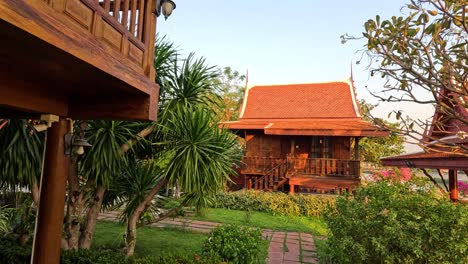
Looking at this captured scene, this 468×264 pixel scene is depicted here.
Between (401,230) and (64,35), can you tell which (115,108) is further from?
(401,230)

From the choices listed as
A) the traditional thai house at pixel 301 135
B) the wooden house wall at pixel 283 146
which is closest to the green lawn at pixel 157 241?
the traditional thai house at pixel 301 135

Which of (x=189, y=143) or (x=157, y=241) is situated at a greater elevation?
(x=189, y=143)

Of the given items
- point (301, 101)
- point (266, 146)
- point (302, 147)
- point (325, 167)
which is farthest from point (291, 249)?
point (301, 101)

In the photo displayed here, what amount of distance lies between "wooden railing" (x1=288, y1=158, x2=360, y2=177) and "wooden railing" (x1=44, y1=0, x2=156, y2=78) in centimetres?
1116

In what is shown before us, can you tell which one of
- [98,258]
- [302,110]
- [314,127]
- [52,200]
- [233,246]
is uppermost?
[302,110]

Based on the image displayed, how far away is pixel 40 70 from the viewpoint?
7.59 ft

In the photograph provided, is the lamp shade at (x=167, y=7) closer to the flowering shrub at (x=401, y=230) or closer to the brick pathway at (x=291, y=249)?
the flowering shrub at (x=401, y=230)

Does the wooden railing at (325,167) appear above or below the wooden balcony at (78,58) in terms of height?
below

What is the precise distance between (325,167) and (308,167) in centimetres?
78

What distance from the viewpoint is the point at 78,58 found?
1.82 metres

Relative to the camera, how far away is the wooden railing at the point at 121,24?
187cm

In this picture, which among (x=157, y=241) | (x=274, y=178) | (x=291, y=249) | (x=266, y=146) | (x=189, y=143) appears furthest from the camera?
(x=266, y=146)

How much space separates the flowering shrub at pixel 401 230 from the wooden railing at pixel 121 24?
3.74m

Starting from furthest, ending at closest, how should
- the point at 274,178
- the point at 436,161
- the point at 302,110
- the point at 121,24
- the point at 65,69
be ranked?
the point at 302,110, the point at 274,178, the point at 436,161, the point at 121,24, the point at 65,69
